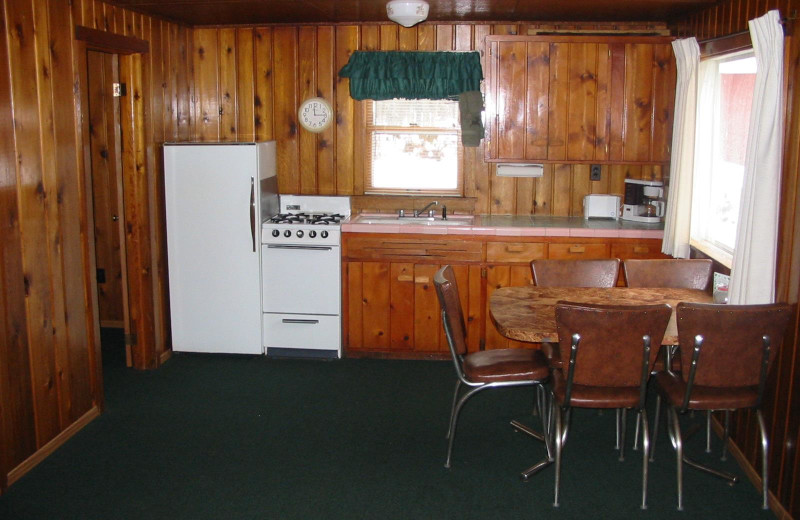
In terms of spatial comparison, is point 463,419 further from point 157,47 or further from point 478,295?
point 157,47

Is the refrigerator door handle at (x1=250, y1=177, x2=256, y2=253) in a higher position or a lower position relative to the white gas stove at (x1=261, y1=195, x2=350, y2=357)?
higher

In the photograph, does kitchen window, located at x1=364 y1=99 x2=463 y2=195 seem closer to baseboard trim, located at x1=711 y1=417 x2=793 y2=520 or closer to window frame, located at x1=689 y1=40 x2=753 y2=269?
window frame, located at x1=689 y1=40 x2=753 y2=269

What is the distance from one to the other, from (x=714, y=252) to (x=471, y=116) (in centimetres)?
188

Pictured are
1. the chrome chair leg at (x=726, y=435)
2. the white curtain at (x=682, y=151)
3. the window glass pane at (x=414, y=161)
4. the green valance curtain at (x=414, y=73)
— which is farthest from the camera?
the window glass pane at (x=414, y=161)

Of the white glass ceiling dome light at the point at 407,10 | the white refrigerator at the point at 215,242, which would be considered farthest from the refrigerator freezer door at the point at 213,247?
the white glass ceiling dome light at the point at 407,10

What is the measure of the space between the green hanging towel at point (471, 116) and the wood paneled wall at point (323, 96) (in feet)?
0.56

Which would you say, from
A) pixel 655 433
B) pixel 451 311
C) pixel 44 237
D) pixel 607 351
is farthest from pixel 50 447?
pixel 655 433

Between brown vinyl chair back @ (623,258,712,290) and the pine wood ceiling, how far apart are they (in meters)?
1.45

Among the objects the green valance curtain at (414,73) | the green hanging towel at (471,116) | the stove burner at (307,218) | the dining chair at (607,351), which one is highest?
the green valance curtain at (414,73)

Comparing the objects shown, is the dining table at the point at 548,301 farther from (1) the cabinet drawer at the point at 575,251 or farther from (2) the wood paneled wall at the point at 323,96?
(2) the wood paneled wall at the point at 323,96

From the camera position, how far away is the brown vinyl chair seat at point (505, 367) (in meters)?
3.52

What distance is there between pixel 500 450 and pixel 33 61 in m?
2.84

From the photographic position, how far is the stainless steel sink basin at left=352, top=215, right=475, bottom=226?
17.4 ft

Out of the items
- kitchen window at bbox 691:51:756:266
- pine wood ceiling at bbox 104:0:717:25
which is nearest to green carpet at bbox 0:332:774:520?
kitchen window at bbox 691:51:756:266
